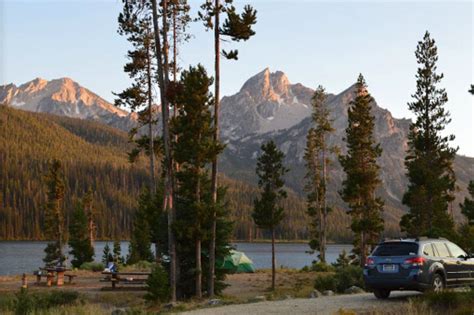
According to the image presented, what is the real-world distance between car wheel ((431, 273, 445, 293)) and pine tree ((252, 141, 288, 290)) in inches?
650

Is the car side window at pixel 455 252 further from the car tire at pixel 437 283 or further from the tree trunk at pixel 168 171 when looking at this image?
the tree trunk at pixel 168 171

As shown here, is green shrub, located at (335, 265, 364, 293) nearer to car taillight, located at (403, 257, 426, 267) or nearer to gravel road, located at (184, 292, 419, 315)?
gravel road, located at (184, 292, 419, 315)

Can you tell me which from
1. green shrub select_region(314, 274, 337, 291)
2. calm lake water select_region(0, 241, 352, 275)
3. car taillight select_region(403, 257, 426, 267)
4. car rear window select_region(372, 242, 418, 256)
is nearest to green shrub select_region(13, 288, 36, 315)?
car rear window select_region(372, 242, 418, 256)

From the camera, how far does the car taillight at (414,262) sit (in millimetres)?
17969

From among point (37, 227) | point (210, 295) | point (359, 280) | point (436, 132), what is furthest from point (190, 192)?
point (37, 227)

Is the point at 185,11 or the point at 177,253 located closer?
the point at 177,253

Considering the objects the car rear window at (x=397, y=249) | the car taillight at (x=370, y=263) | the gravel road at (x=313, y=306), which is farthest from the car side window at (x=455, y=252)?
the car taillight at (x=370, y=263)

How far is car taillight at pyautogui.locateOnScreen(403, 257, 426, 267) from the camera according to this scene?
17969 millimetres

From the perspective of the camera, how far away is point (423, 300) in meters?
16.2

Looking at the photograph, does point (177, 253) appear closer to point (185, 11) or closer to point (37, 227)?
point (185, 11)

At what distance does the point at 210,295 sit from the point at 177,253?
241 centimetres

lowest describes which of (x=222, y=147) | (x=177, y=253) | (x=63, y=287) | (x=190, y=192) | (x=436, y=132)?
(x=63, y=287)

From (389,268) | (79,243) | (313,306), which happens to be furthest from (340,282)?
(79,243)

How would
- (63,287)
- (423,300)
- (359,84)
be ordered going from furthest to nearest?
1. (359,84)
2. (63,287)
3. (423,300)
